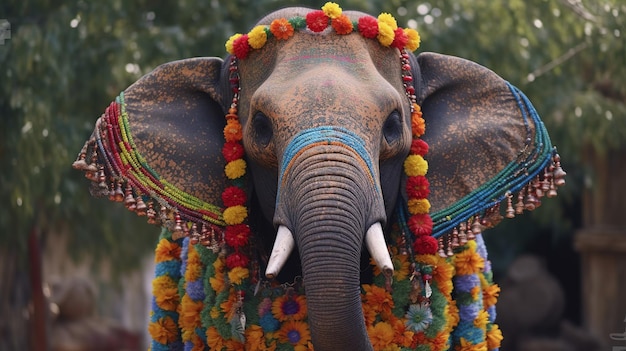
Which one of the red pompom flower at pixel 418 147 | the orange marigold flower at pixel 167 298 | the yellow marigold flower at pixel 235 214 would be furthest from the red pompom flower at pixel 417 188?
the orange marigold flower at pixel 167 298

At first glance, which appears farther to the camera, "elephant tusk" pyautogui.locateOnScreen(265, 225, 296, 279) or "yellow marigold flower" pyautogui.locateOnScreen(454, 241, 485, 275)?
"yellow marigold flower" pyautogui.locateOnScreen(454, 241, 485, 275)

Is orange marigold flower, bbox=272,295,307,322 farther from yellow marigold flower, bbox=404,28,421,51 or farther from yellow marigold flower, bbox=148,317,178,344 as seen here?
yellow marigold flower, bbox=404,28,421,51

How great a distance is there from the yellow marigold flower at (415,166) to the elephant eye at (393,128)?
7.2 inches

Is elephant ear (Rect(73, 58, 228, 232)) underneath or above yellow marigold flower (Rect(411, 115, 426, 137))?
above

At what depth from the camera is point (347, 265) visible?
3.90 m

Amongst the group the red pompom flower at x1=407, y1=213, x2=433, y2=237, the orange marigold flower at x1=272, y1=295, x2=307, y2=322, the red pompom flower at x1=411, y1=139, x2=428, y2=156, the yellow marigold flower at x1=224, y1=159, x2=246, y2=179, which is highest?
the yellow marigold flower at x1=224, y1=159, x2=246, y2=179

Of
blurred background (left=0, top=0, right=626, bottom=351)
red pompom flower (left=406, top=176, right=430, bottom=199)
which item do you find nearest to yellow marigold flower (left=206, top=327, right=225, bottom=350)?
red pompom flower (left=406, top=176, right=430, bottom=199)

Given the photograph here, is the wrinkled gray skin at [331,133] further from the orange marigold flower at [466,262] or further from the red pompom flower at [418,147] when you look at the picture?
the orange marigold flower at [466,262]

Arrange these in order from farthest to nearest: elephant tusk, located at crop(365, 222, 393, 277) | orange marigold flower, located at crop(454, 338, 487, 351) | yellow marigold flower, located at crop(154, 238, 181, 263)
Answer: yellow marigold flower, located at crop(154, 238, 181, 263) → orange marigold flower, located at crop(454, 338, 487, 351) → elephant tusk, located at crop(365, 222, 393, 277)

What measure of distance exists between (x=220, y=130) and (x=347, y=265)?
127 centimetres

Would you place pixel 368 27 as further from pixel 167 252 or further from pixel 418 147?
pixel 167 252

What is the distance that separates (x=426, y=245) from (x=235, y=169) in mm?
794

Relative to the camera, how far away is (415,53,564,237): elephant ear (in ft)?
15.6

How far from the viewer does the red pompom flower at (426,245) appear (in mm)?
4605
